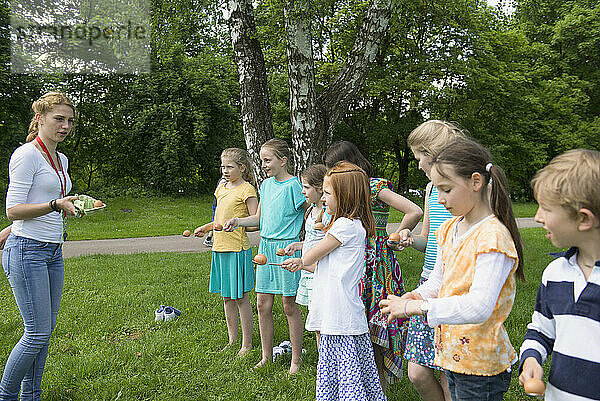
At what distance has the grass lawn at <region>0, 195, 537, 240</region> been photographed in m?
14.4

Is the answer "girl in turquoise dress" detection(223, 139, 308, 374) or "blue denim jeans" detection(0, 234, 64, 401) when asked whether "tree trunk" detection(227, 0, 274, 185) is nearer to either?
"girl in turquoise dress" detection(223, 139, 308, 374)

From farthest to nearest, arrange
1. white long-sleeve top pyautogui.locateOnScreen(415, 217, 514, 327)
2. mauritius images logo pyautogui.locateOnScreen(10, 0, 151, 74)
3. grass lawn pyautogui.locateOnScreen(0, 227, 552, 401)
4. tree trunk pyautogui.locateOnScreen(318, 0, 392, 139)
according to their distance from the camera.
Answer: mauritius images logo pyautogui.locateOnScreen(10, 0, 151, 74) < tree trunk pyautogui.locateOnScreen(318, 0, 392, 139) < grass lawn pyautogui.locateOnScreen(0, 227, 552, 401) < white long-sleeve top pyautogui.locateOnScreen(415, 217, 514, 327)

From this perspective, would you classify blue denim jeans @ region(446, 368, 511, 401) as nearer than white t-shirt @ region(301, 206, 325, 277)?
Yes

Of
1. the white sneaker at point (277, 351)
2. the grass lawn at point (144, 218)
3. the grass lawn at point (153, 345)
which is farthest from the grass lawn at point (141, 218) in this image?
the white sneaker at point (277, 351)

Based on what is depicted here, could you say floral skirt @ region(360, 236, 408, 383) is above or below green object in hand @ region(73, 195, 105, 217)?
below

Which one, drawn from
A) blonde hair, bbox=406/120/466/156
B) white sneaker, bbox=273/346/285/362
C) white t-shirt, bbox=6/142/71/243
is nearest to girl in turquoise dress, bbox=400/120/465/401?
blonde hair, bbox=406/120/466/156

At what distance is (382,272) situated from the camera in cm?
385

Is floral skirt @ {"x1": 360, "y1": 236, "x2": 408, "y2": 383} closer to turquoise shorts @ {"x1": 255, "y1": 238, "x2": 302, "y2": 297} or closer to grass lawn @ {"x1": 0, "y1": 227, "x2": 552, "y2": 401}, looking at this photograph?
grass lawn @ {"x1": 0, "y1": 227, "x2": 552, "y2": 401}

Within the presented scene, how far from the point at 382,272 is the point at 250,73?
4162 mm


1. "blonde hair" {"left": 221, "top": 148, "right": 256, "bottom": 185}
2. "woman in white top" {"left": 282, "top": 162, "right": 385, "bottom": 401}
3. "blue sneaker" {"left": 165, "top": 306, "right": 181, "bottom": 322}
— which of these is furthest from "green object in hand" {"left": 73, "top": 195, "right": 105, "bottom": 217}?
"blue sneaker" {"left": 165, "top": 306, "right": 181, "bottom": 322}

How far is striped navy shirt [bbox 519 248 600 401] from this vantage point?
190 cm

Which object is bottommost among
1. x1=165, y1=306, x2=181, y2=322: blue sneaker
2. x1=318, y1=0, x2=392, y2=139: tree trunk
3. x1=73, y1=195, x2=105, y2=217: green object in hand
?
x1=165, y1=306, x2=181, y2=322: blue sneaker

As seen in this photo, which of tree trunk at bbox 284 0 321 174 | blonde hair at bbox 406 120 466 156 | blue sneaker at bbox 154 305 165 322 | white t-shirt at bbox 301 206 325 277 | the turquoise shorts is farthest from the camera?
tree trunk at bbox 284 0 321 174

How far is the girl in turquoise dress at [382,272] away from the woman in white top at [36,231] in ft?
6.87
